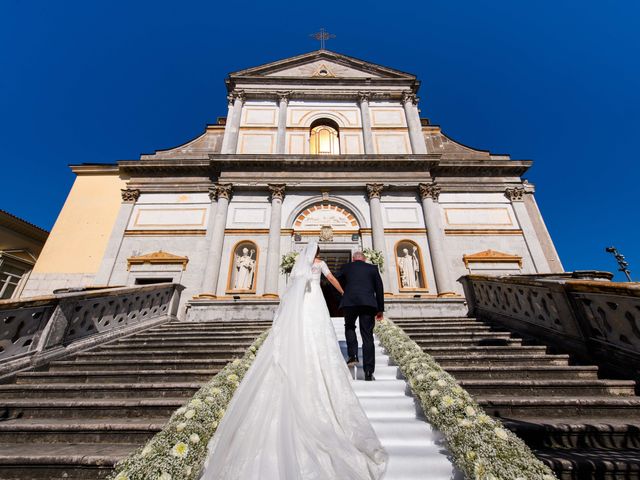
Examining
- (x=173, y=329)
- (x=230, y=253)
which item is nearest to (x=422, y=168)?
(x=230, y=253)

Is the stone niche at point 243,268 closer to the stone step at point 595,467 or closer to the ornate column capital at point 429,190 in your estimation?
the ornate column capital at point 429,190

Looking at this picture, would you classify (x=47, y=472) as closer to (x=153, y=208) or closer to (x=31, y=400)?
(x=31, y=400)

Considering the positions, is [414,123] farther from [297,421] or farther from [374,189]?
[297,421]

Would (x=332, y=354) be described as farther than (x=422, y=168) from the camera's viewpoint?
No

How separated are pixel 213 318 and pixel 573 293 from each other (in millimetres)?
10094

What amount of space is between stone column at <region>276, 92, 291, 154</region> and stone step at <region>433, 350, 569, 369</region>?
12.9 m

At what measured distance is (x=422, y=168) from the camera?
14250 mm

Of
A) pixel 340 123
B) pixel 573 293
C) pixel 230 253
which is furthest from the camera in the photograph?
pixel 340 123

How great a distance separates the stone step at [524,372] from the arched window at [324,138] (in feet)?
44.2

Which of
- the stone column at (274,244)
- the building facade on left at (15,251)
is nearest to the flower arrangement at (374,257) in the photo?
the stone column at (274,244)

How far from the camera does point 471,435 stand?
2.27m

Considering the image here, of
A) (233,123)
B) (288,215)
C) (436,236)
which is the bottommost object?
(436,236)

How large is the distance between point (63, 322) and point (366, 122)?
15507 mm

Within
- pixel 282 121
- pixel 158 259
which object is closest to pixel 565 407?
pixel 158 259
